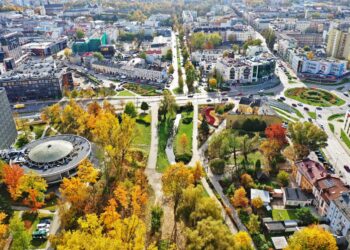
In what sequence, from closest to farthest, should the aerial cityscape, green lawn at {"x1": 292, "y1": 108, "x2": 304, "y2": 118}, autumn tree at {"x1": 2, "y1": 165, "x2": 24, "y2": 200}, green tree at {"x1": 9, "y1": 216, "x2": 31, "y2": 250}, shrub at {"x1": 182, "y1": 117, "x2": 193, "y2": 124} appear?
1. green tree at {"x1": 9, "y1": 216, "x2": 31, "y2": 250}
2. the aerial cityscape
3. autumn tree at {"x1": 2, "y1": 165, "x2": 24, "y2": 200}
4. shrub at {"x1": 182, "y1": 117, "x2": 193, "y2": 124}
5. green lawn at {"x1": 292, "y1": 108, "x2": 304, "y2": 118}

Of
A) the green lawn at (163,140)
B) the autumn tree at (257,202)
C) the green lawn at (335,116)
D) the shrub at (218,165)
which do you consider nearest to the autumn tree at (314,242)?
the autumn tree at (257,202)

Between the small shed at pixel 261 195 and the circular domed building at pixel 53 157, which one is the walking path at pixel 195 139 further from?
the circular domed building at pixel 53 157

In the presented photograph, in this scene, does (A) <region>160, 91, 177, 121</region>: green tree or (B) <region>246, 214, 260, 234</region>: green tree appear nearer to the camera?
(B) <region>246, 214, 260, 234</region>: green tree

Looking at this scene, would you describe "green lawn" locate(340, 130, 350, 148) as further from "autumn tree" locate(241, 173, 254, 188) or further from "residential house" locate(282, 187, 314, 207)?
"autumn tree" locate(241, 173, 254, 188)

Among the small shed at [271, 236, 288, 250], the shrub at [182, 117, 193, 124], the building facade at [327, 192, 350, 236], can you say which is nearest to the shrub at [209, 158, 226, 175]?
the small shed at [271, 236, 288, 250]

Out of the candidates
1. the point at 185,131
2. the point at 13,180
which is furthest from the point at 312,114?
the point at 13,180

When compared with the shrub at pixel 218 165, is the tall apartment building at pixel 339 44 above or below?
above

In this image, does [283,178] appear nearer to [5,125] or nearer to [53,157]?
[53,157]
